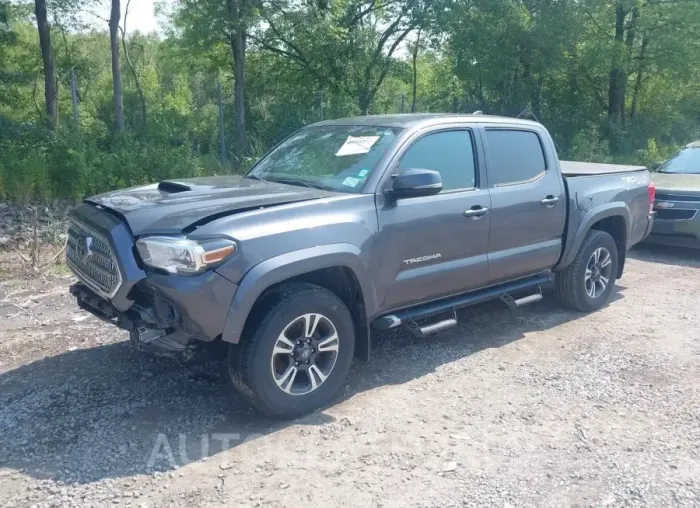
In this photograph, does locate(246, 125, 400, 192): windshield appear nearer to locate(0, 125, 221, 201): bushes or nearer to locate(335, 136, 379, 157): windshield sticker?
locate(335, 136, 379, 157): windshield sticker

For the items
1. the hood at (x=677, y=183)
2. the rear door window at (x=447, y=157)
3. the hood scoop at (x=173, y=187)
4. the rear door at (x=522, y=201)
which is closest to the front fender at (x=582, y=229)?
the rear door at (x=522, y=201)

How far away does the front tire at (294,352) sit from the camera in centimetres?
384

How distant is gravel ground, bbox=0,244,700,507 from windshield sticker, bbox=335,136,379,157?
1640mm

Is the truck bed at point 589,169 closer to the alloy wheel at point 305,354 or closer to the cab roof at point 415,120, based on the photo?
the cab roof at point 415,120

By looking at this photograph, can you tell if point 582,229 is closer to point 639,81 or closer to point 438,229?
point 438,229

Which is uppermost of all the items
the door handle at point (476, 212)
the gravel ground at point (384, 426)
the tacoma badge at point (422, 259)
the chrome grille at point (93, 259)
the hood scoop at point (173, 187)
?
the hood scoop at point (173, 187)

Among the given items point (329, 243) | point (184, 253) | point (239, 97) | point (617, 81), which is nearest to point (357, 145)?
point (329, 243)

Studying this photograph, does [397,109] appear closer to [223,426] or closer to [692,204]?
[692,204]

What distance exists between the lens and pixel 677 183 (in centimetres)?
920

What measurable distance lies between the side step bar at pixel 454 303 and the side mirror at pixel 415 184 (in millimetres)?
882

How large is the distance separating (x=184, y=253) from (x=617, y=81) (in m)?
19.9

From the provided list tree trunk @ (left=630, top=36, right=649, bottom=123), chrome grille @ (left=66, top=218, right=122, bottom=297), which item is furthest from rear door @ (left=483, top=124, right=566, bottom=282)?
tree trunk @ (left=630, top=36, right=649, bottom=123)

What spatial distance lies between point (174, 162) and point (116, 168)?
100cm

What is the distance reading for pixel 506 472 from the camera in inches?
→ 140
